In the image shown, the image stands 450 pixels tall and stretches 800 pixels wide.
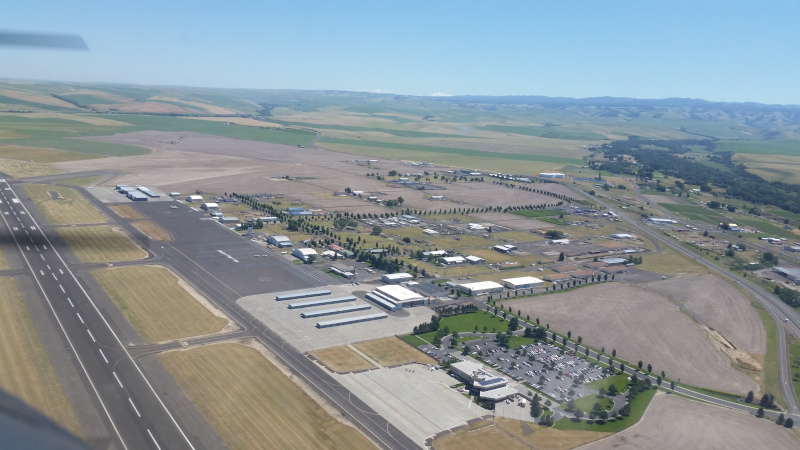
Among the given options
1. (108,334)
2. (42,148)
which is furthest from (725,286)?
(42,148)

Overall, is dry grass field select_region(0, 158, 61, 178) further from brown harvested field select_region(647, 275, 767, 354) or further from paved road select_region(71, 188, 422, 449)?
brown harvested field select_region(647, 275, 767, 354)

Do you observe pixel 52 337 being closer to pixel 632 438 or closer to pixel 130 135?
pixel 632 438

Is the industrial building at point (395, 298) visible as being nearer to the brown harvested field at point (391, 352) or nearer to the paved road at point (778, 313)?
the brown harvested field at point (391, 352)

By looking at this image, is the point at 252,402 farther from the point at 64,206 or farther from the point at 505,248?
A: the point at 64,206

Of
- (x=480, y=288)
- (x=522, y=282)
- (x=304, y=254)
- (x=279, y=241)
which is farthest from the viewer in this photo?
(x=279, y=241)

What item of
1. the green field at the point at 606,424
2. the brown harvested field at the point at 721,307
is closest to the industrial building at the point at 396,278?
the brown harvested field at the point at 721,307

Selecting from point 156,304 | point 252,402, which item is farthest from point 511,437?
point 156,304

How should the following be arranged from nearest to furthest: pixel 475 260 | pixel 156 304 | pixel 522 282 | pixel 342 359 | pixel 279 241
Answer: pixel 342 359 < pixel 156 304 < pixel 522 282 < pixel 475 260 < pixel 279 241
